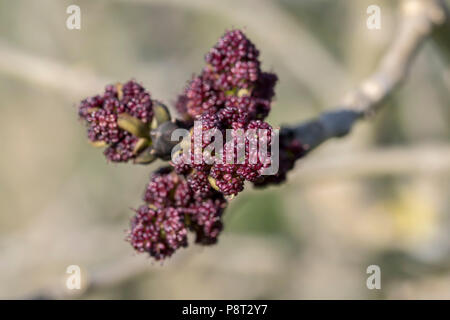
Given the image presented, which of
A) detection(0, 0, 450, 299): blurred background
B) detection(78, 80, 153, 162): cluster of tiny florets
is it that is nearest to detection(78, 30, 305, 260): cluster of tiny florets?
detection(78, 80, 153, 162): cluster of tiny florets

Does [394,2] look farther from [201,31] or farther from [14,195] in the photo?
[14,195]

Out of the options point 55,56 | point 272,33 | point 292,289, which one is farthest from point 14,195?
point 272,33

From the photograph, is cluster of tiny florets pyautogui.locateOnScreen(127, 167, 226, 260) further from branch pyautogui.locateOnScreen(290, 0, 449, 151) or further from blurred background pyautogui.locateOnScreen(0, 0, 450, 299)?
blurred background pyautogui.locateOnScreen(0, 0, 450, 299)

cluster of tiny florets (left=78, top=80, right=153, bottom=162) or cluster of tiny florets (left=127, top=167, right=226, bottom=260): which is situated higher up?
cluster of tiny florets (left=78, top=80, right=153, bottom=162)

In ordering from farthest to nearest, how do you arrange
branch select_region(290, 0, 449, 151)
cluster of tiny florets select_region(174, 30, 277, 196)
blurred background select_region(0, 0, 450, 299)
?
blurred background select_region(0, 0, 450, 299) < branch select_region(290, 0, 449, 151) < cluster of tiny florets select_region(174, 30, 277, 196)

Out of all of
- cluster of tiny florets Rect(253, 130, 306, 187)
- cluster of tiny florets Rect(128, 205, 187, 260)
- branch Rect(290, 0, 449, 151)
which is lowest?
cluster of tiny florets Rect(128, 205, 187, 260)

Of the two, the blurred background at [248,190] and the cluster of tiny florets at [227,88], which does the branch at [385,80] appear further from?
the blurred background at [248,190]

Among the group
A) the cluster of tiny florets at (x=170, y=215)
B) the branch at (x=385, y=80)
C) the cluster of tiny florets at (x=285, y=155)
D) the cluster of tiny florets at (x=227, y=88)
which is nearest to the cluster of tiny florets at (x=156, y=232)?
the cluster of tiny florets at (x=170, y=215)
